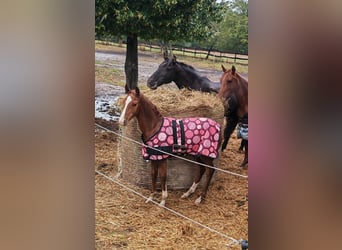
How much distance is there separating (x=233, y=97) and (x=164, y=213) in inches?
16.6

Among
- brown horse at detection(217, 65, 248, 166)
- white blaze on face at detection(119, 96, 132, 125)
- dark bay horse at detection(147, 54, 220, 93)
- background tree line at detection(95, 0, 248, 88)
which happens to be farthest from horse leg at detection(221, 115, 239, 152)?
white blaze on face at detection(119, 96, 132, 125)

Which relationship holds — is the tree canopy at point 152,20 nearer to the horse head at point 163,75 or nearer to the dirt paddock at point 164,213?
the horse head at point 163,75

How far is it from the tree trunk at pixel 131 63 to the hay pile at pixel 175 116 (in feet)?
0.17

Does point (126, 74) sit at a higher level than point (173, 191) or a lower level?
higher

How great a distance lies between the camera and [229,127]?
1222 millimetres

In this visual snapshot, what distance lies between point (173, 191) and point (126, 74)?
403mm

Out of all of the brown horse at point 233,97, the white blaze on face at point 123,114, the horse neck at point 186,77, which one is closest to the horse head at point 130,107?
the white blaze on face at point 123,114

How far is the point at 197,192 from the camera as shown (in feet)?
4.02

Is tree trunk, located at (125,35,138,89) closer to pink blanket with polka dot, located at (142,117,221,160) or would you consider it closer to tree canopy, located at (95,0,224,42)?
tree canopy, located at (95,0,224,42)

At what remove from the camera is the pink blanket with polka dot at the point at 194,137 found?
1226 millimetres
